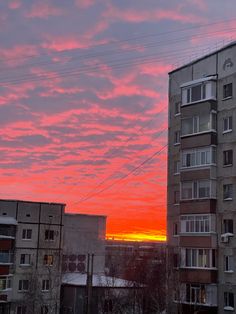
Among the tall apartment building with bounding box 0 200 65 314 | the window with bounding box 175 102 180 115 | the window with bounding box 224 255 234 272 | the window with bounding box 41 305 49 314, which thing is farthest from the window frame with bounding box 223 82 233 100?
the window with bounding box 41 305 49 314

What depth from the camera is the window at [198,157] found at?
3419 centimetres

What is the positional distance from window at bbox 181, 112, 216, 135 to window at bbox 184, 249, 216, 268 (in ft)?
27.0

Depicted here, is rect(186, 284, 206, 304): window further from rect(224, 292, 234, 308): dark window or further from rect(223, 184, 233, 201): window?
rect(223, 184, 233, 201): window

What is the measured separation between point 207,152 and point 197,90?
4590mm

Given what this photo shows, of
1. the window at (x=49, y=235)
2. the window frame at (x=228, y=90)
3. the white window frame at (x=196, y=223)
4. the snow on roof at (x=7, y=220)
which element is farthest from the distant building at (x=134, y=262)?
the window frame at (x=228, y=90)

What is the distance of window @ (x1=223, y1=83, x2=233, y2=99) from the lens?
3375cm

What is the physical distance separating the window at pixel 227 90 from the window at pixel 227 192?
19.9ft

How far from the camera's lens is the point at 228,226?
32750 mm

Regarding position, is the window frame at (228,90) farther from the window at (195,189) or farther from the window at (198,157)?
the window at (195,189)

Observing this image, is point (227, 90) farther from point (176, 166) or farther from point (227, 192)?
point (176, 166)

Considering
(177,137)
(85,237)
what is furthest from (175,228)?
(85,237)

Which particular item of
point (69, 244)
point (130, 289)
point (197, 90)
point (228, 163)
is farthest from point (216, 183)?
point (69, 244)

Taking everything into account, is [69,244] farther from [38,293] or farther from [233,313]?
[233,313]

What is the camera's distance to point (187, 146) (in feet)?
116
